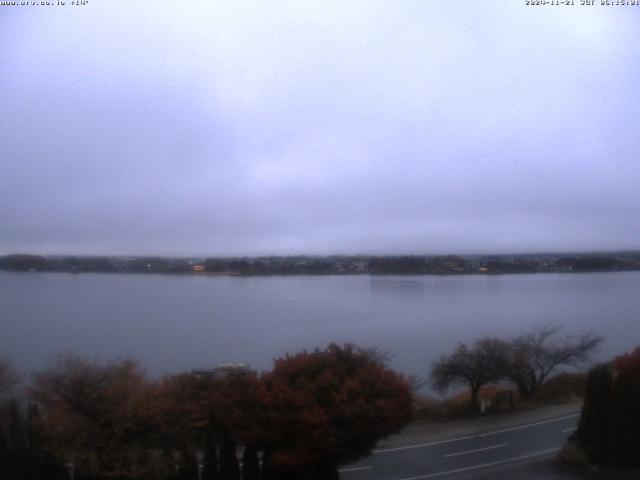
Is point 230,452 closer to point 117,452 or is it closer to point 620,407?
point 117,452

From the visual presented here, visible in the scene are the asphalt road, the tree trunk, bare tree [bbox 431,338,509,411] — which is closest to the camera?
the asphalt road

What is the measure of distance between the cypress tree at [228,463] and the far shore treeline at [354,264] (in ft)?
14.4

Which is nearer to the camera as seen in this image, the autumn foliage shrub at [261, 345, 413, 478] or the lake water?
the autumn foliage shrub at [261, 345, 413, 478]

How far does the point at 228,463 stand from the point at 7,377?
4036 mm

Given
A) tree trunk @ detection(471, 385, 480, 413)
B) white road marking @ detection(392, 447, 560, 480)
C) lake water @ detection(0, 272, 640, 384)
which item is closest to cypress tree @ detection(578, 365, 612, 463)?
white road marking @ detection(392, 447, 560, 480)

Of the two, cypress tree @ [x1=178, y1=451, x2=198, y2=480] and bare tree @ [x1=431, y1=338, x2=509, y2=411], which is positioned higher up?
bare tree @ [x1=431, y1=338, x2=509, y2=411]

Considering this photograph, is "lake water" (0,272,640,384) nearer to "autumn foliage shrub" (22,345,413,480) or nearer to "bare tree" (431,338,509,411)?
"bare tree" (431,338,509,411)

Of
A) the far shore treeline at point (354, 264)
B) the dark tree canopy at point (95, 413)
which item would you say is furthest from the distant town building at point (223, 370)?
the far shore treeline at point (354, 264)

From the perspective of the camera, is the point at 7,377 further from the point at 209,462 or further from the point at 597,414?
the point at 597,414

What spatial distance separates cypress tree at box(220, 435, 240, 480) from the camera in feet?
28.5

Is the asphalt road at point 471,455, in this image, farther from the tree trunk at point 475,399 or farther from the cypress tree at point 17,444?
the cypress tree at point 17,444

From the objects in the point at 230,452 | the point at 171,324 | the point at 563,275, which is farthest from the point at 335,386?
the point at 563,275

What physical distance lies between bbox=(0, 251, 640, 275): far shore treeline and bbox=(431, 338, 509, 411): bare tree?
6.39 feet

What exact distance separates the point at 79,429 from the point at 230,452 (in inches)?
82.8
